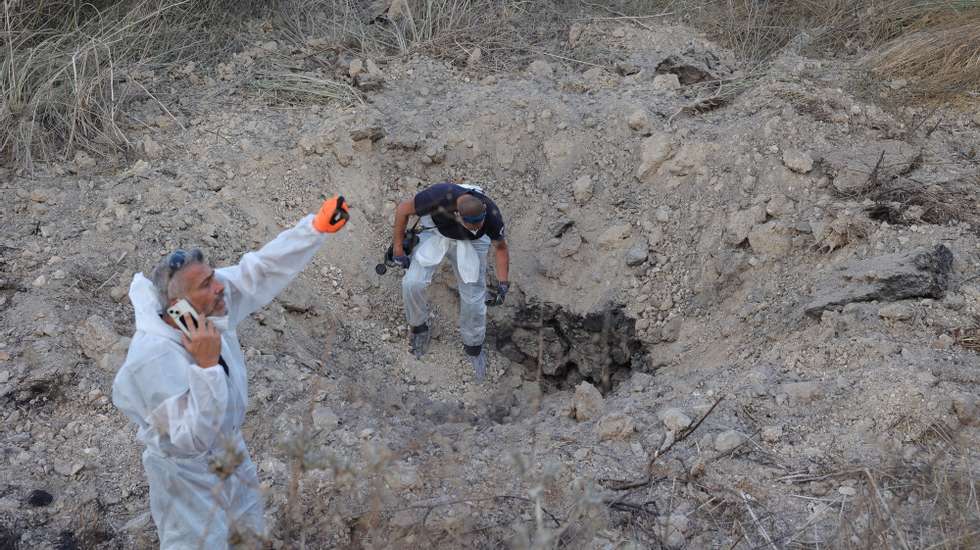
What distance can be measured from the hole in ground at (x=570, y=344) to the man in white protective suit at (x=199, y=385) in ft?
8.35

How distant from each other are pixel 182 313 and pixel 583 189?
133 inches

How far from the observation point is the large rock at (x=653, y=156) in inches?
209

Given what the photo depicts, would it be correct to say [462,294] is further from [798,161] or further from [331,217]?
[331,217]

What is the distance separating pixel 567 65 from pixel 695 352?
8.93ft

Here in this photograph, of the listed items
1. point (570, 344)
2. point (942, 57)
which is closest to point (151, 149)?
point (570, 344)

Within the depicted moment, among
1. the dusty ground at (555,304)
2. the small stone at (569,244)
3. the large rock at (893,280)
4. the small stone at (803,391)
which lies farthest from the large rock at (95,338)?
the large rock at (893,280)

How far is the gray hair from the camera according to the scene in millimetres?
2543

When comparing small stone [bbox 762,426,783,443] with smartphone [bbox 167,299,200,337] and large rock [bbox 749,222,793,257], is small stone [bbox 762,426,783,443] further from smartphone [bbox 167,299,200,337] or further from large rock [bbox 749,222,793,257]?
smartphone [bbox 167,299,200,337]

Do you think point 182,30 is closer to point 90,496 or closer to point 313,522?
point 90,496

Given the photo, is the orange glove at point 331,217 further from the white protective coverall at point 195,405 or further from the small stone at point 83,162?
the small stone at point 83,162

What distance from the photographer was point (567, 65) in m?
6.29

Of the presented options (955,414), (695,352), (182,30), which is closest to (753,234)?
(695,352)

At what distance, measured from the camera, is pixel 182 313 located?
246 centimetres

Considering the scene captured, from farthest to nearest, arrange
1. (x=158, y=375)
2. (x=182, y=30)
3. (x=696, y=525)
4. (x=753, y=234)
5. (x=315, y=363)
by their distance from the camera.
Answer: (x=182, y=30), (x=753, y=234), (x=315, y=363), (x=696, y=525), (x=158, y=375)
